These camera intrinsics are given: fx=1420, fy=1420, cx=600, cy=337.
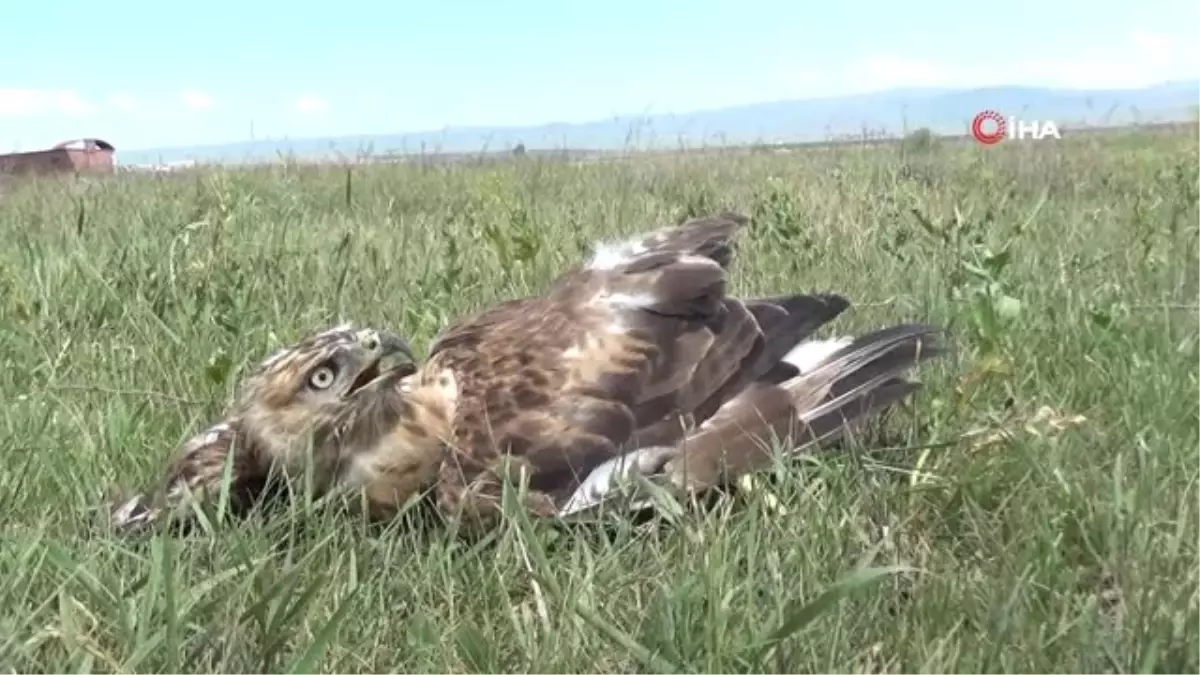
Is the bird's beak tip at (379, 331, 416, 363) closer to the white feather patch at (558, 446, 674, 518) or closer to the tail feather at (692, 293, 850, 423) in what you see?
the white feather patch at (558, 446, 674, 518)

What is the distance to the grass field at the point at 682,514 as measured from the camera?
2365mm

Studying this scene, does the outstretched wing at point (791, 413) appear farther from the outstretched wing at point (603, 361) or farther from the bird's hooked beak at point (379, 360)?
the bird's hooked beak at point (379, 360)

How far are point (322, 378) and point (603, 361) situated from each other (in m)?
0.69

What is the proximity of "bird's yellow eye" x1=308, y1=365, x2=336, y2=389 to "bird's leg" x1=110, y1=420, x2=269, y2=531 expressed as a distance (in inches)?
8.0

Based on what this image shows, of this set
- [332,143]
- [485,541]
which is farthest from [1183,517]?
[332,143]

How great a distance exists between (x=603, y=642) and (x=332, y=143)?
29.4 ft

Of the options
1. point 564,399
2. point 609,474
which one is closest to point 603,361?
point 564,399

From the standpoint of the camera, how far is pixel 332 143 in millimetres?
10898

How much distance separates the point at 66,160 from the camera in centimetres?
1580

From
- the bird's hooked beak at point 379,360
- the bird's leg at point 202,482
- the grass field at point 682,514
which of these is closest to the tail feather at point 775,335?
the grass field at point 682,514

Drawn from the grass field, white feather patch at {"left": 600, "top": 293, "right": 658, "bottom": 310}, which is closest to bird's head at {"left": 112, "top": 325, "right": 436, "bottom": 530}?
the grass field

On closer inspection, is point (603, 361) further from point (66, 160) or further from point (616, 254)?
point (66, 160)

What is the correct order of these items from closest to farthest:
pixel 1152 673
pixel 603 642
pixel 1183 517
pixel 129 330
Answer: pixel 1152 673 → pixel 603 642 → pixel 1183 517 → pixel 129 330

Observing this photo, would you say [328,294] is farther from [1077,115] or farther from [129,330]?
[1077,115]
